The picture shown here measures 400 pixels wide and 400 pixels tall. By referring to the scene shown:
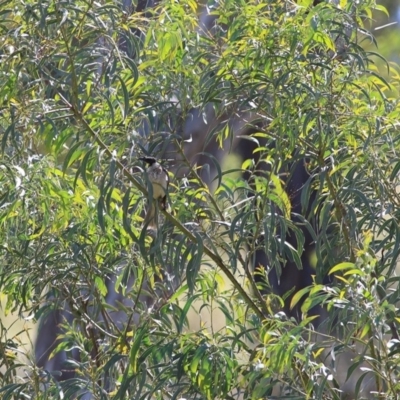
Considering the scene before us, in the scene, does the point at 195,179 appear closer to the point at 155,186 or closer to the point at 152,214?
the point at 155,186

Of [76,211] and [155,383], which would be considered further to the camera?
[76,211]

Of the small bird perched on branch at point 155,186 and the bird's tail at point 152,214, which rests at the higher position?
the small bird perched on branch at point 155,186

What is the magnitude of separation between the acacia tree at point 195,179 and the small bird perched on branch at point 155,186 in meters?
0.04

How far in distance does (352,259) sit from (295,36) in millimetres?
712

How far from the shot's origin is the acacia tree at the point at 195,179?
2.25 m

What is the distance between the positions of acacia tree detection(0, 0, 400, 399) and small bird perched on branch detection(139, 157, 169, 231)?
44mm

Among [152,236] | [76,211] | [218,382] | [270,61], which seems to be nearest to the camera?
[218,382]

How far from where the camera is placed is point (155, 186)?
264 cm

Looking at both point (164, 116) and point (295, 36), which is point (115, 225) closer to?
point (164, 116)

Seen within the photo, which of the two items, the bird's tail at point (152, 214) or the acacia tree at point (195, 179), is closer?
the acacia tree at point (195, 179)

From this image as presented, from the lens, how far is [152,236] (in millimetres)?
2680

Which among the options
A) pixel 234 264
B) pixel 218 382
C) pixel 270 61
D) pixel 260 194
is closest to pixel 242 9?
pixel 270 61

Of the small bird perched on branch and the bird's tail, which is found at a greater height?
the small bird perched on branch

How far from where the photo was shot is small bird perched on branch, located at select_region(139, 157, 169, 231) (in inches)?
95.7
